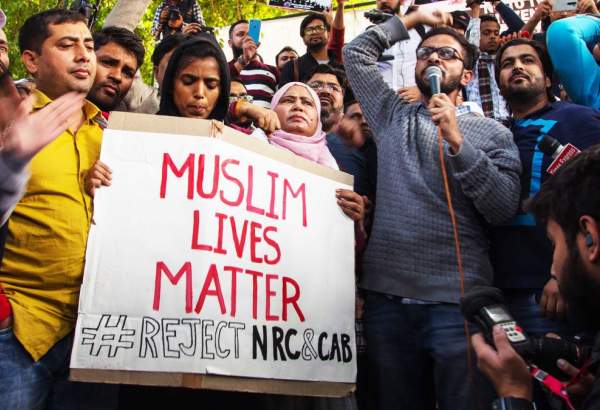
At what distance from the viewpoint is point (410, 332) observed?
3.45 meters

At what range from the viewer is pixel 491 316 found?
8.26ft

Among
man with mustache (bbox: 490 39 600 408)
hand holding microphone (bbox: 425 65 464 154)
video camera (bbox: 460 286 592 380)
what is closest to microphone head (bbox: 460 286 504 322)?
video camera (bbox: 460 286 592 380)

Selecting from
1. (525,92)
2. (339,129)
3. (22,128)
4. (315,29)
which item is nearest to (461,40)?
(525,92)

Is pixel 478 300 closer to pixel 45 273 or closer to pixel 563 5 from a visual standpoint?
pixel 45 273

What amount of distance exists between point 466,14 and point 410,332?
4.65 meters

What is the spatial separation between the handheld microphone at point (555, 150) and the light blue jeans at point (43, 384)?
89.9 inches

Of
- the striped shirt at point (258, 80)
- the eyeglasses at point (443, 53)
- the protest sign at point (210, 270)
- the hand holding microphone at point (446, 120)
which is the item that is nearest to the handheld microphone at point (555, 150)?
the hand holding microphone at point (446, 120)

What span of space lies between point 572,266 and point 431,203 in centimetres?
131

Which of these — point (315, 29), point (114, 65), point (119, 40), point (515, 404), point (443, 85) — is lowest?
point (515, 404)

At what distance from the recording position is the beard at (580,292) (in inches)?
88.8

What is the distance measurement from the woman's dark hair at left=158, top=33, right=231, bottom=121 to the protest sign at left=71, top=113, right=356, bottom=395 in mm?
447

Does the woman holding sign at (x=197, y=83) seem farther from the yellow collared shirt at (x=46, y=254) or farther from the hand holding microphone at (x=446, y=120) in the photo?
the hand holding microphone at (x=446, y=120)

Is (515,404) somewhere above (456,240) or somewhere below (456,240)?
below

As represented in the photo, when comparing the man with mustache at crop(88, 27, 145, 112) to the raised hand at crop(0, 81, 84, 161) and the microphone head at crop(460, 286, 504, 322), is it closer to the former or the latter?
the raised hand at crop(0, 81, 84, 161)
